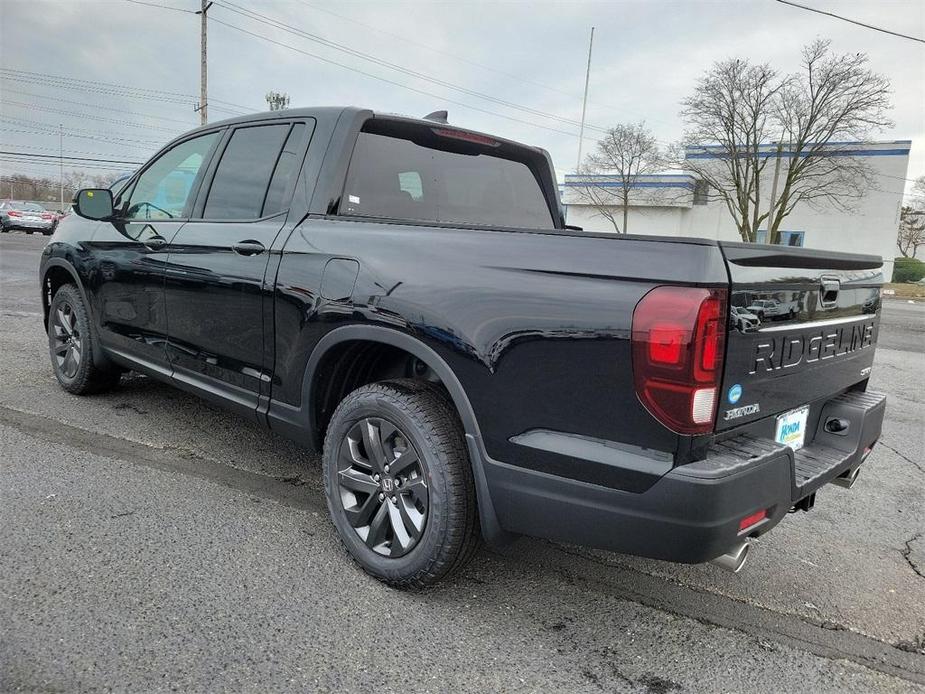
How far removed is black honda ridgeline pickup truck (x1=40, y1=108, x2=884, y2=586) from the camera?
1907mm

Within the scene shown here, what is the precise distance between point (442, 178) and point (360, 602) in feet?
6.60

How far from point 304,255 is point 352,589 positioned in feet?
4.46

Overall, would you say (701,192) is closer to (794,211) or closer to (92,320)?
(794,211)

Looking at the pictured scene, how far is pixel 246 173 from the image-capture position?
11.1 feet

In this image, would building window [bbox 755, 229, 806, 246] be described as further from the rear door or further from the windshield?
the rear door

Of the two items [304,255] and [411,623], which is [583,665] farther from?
[304,255]

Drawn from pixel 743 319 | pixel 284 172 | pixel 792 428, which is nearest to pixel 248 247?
pixel 284 172

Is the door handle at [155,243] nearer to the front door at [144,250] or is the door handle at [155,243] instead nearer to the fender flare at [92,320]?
the front door at [144,250]

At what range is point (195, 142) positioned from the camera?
3.86 m

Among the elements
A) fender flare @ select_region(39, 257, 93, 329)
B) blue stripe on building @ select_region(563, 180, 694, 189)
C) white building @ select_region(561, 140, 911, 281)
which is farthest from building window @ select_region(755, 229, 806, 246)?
fender flare @ select_region(39, 257, 93, 329)

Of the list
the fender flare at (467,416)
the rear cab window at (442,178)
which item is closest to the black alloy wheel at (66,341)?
the rear cab window at (442,178)

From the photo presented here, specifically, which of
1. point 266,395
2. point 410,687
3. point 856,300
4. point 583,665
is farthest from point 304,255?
point 856,300

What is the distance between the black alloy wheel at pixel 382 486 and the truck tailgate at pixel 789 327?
3.64 feet

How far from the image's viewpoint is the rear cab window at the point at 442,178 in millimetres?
3082
